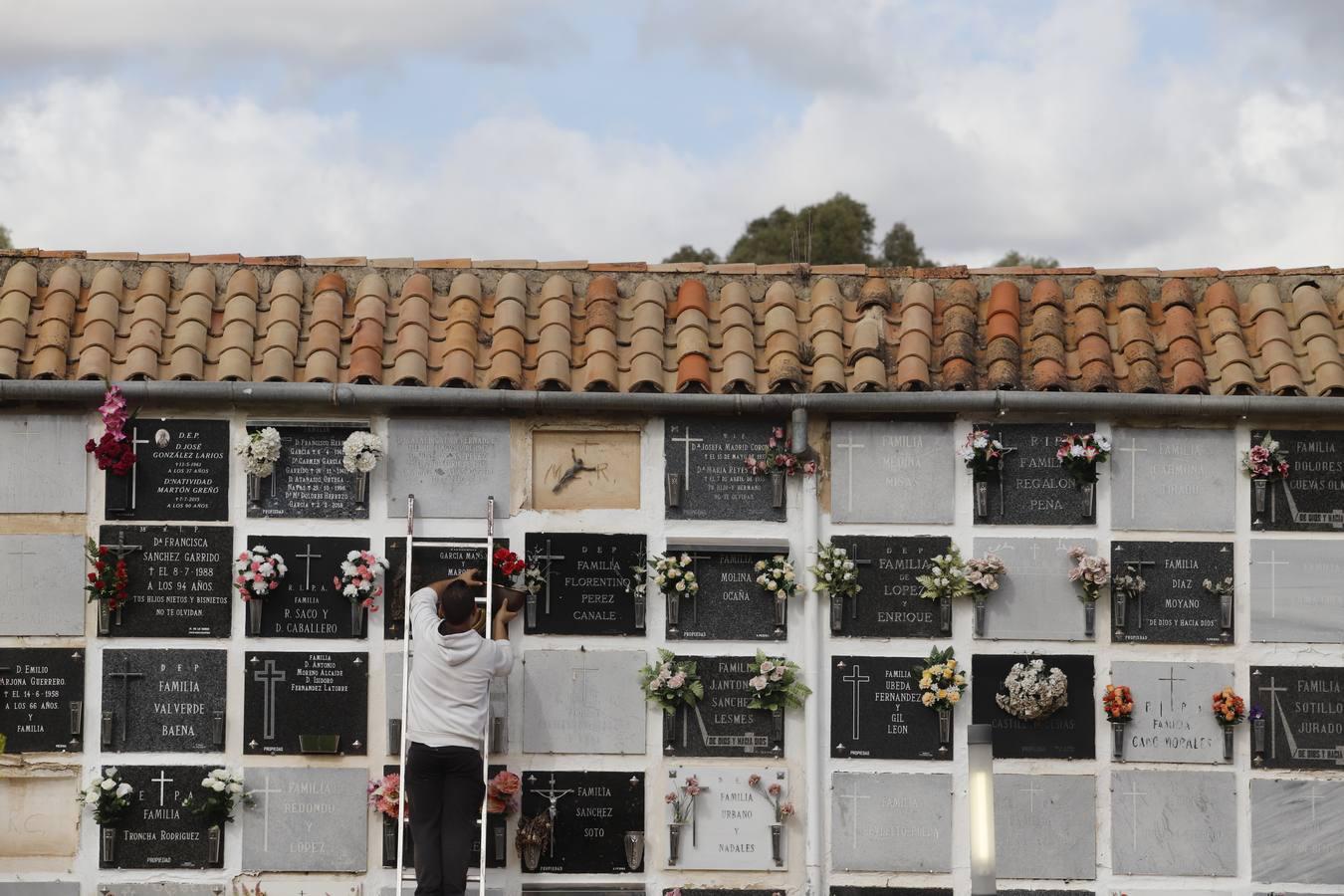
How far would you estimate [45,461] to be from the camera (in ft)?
26.4

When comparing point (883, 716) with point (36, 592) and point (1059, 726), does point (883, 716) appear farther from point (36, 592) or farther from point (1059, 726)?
point (36, 592)

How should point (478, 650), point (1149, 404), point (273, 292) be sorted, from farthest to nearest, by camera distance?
point (273, 292), point (1149, 404), point (478, 650)

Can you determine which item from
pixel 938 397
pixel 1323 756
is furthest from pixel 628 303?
pixel 1323 756

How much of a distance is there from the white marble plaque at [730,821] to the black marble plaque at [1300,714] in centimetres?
268

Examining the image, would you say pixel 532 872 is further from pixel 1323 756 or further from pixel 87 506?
pixel 1323 756

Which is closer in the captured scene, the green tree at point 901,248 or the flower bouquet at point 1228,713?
the flower bouquet at point 1228,713

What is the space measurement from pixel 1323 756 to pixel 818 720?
2812 mm

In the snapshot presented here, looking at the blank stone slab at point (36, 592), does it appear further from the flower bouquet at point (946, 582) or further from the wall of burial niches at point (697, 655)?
the flower bouquet at point (946, 582)

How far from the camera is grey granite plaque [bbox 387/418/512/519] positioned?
319 inches

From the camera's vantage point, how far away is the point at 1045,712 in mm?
7945

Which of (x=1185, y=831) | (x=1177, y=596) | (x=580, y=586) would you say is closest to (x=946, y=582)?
(x=1177, y=596)

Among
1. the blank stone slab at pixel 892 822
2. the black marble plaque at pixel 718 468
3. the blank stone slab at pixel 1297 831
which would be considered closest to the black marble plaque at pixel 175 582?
the black marble plaque at pixel 718 468

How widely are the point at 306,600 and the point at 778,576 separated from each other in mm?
2667

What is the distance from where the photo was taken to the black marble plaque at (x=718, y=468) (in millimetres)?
8133
